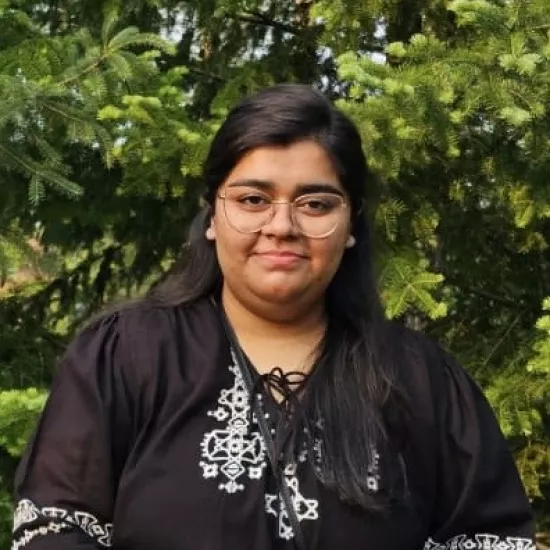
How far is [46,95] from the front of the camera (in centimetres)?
307

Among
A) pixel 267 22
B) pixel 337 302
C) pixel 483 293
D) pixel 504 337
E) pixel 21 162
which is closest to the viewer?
pixel 337 302

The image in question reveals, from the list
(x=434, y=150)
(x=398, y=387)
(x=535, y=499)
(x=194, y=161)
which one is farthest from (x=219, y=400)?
(x=535, y=499)

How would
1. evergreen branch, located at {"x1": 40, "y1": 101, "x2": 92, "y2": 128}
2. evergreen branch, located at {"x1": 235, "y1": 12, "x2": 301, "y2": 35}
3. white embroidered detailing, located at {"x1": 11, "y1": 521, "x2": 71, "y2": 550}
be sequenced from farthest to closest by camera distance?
evergreen branch, located at {"x1": 235, "y1": 12, "x2": 301, "y2": 35}, evergreen branch, located at {"x1": 40, "y1": 101, "x2": 92, "y2": 128}, white embroidered detailing, located at {"x1": 11, "y1": 521, "x2": 71, "y2": 550}

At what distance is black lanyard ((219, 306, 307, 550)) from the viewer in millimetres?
1911

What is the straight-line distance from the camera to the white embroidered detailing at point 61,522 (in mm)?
1901

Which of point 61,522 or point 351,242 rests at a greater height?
point 351,242

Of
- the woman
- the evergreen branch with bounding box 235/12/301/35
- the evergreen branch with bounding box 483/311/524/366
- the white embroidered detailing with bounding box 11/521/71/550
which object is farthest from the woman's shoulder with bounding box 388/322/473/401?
the evergreen branch with bounding box 235/12/301/35

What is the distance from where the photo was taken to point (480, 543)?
2107mm

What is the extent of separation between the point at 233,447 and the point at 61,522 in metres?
0.34

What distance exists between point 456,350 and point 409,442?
2.19m

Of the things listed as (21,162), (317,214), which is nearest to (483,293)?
(21,162)

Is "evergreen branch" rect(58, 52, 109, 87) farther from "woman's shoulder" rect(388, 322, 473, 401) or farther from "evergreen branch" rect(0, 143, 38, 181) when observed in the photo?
"woman's shoulder" rect(388, 322, 473, 401)

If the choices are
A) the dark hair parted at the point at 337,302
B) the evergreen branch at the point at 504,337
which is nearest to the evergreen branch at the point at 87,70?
the dark hair parted at the point at 337,302

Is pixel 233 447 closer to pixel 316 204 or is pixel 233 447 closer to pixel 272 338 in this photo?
pixel 272 338
